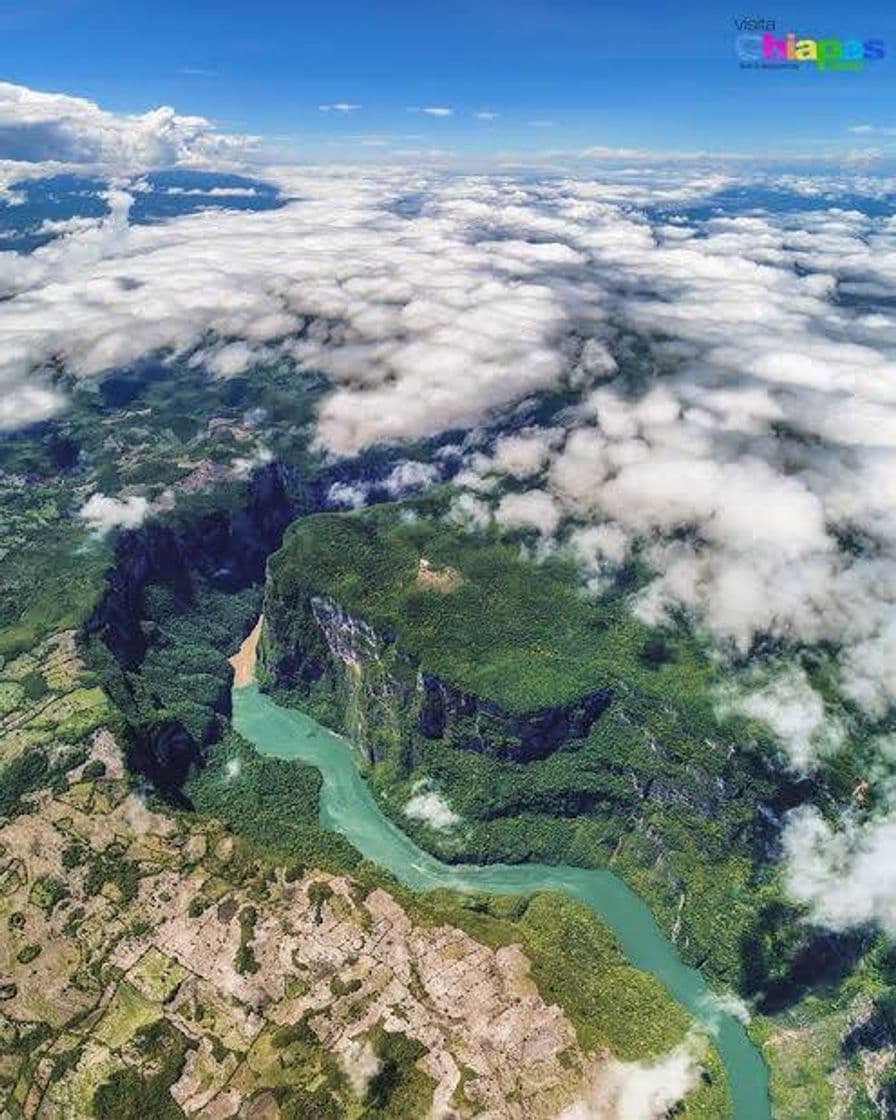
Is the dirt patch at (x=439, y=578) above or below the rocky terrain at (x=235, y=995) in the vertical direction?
above

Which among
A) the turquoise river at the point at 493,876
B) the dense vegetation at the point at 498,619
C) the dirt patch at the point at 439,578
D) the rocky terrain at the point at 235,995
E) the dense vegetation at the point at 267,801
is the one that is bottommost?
the turquoise river at the point at 493,876

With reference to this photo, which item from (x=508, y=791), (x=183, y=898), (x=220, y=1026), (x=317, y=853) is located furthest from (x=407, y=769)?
(x=220, y=1026)

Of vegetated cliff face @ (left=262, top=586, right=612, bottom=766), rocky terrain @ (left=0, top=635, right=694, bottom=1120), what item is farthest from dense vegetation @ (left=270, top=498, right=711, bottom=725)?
rocky terrain @ (left=0, top=635, right=694, bottom=1120)

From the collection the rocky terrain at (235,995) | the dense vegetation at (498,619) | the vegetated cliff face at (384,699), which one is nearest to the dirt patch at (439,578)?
the dense vegetation at (498,619)

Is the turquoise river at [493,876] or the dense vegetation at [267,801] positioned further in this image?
the dense vegetation at [267,801]

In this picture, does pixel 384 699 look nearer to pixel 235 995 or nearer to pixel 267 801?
pixel 267 801

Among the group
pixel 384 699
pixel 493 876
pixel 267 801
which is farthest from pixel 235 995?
pixel 384 699

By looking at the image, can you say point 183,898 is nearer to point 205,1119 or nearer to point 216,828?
point 216,828

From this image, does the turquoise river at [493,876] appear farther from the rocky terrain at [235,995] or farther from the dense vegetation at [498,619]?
the rocky terrain at [235,995]
